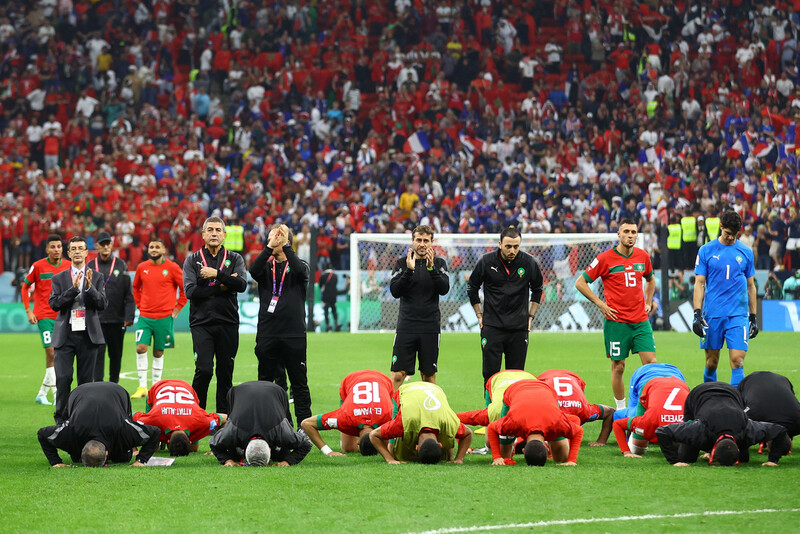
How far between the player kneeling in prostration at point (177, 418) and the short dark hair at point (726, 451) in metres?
4.01

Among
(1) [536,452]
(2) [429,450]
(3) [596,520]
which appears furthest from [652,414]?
(3) [596,520]

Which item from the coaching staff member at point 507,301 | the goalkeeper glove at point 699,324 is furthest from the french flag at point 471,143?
the coaching staff member at point 507,301

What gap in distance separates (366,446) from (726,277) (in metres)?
4.51

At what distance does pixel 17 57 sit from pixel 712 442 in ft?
105

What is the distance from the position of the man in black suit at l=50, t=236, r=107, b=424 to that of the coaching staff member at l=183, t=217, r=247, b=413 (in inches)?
38.3

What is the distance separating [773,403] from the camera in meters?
7.72

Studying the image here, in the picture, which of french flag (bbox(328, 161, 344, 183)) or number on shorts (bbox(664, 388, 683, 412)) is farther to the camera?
french flag (bbox(328, 161, 344, 183))

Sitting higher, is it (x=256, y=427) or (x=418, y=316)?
(x=418, y=316)

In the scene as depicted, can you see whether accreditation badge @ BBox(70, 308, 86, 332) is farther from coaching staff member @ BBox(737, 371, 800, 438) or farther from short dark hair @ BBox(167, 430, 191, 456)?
coaching staff member @ BBox(737, 371, 800, 438)

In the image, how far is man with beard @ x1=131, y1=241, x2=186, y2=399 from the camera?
12938mm

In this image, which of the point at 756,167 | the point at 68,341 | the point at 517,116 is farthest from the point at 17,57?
the point at 68,341

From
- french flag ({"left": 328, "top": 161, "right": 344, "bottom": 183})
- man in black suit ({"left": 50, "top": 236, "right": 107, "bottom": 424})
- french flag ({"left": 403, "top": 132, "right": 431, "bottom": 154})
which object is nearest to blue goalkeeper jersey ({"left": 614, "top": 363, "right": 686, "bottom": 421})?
man in black suit ({"left": 50, "top": 236, "right": 107, "bottom": 424})

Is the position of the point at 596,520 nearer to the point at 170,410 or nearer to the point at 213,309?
the point at 170,410

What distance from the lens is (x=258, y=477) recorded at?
7.27 meters
